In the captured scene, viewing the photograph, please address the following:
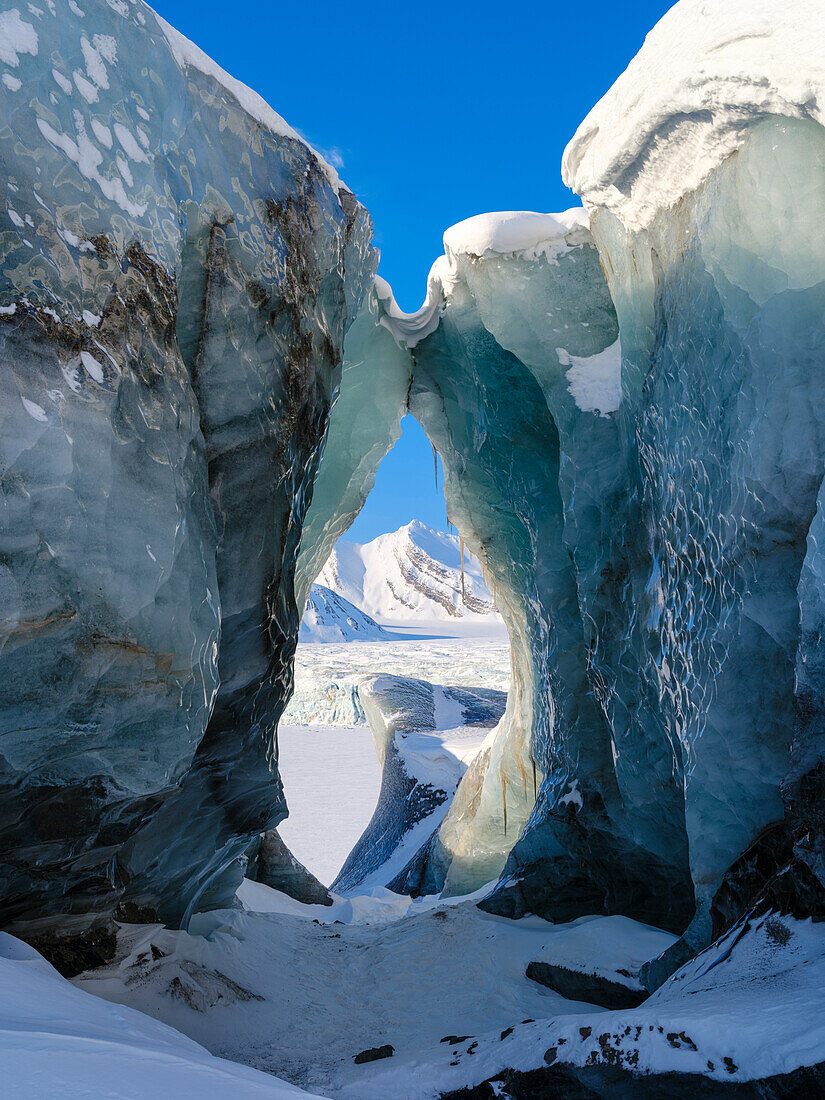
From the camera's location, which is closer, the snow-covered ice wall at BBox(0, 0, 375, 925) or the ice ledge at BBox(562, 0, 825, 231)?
the snow-covered ice wall at BBox(0, 0, 375, 925)

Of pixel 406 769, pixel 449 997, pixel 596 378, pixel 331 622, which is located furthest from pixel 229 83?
pixel 331 622

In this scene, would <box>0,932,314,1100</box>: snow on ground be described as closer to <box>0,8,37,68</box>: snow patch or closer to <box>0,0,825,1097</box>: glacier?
<box>0,0,825,1097</box>: glacier

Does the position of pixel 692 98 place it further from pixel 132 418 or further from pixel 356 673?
pixel 356 673

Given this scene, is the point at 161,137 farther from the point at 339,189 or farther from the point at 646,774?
the point at 646,774

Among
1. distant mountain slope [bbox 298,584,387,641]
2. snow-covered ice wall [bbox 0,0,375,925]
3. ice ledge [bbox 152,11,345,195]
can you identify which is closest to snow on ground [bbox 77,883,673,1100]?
snow-covered ice wall [bbox 0,0,375,925]

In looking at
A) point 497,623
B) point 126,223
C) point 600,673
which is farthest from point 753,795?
point 497,623
